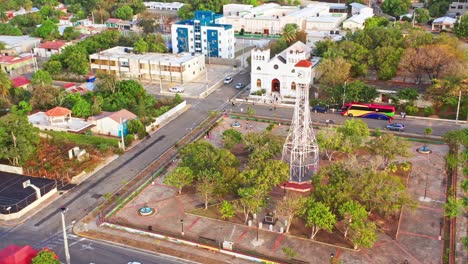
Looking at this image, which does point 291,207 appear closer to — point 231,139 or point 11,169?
point 231,139

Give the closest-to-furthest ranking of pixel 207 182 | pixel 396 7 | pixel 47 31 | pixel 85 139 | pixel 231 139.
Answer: pixel 207 182 → pixel 231 139 → pixel 85 139 → pixel 47 31 → pixel 396 7

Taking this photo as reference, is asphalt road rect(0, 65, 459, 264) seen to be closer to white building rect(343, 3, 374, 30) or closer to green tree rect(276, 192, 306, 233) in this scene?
green tree rect(276, 192, 306, 233)

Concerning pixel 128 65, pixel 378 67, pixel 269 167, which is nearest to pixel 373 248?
pixel 269 167

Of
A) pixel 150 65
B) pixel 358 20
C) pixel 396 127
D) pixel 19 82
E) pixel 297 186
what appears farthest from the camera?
pixel 358 20

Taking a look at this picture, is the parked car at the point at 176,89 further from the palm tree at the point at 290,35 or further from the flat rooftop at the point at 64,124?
the palm tree at the point at 290,35

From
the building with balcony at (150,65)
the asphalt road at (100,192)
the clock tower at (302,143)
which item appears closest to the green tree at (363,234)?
the clock tower at (302,143)

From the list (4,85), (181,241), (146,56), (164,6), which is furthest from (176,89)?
(164,6)
